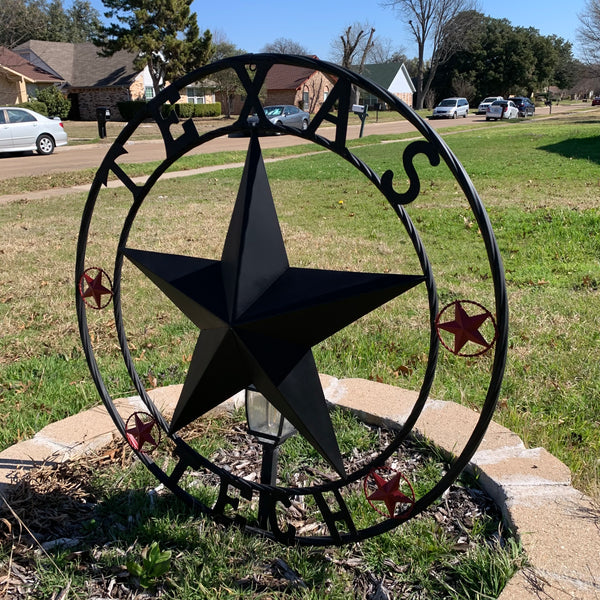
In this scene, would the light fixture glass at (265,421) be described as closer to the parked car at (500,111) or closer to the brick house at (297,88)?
the parked car at (500,111)

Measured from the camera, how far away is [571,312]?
4.33 meters

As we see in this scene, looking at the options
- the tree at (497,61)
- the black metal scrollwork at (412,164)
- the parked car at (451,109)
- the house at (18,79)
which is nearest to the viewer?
the black metal scrollwork at (412,164)

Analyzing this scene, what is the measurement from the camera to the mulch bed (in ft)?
6.69

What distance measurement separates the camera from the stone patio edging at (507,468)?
182 centimetres

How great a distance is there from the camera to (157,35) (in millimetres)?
33531

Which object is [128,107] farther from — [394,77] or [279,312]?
[394,77]

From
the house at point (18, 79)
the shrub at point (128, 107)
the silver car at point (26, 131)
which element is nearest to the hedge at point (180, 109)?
the shrub at point (128, 107)

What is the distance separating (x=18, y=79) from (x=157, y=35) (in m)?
9.39

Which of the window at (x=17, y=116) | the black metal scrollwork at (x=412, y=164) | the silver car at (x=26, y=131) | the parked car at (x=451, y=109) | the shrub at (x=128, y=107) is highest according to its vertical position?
the shrub at (x=128, y=107)

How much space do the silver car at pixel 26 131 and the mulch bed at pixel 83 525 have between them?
686 inches

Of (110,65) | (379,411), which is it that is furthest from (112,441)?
(110,65)

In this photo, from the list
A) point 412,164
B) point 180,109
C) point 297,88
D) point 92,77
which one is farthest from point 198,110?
point 412,164

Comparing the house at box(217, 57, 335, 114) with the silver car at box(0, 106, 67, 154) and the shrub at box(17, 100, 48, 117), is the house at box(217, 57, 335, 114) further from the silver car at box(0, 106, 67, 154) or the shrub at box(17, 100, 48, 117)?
the silver car at box(0, 106, 67, 154)

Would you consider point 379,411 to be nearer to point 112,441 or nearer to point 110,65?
point 112,441
